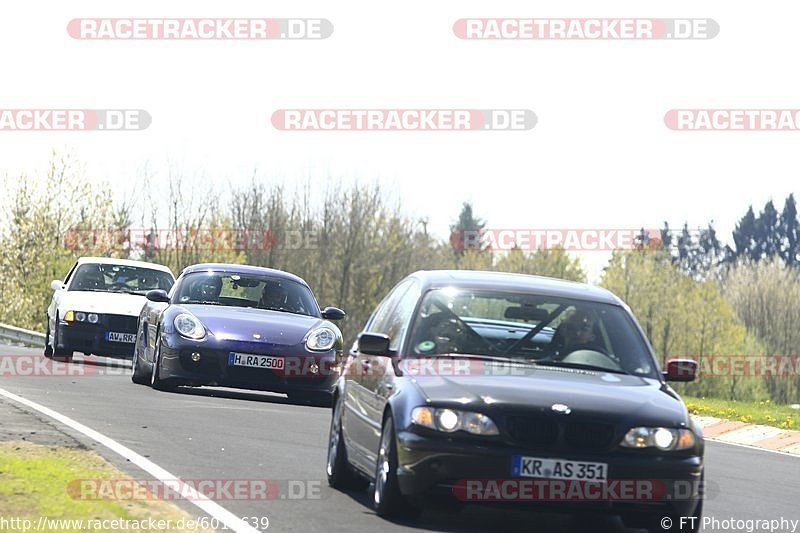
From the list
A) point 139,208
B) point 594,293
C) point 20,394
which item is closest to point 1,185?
point 139,208

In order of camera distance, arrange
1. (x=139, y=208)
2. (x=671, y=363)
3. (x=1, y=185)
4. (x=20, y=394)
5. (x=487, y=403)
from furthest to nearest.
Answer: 1. (x=139, y=208)
2. (x=1, y=185)
3. (x=20, y=394)
4. (x=671, y=363)
5. (x=487, y=403)

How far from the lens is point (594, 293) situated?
10.2 meters

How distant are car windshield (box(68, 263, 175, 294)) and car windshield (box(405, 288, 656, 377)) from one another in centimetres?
1653

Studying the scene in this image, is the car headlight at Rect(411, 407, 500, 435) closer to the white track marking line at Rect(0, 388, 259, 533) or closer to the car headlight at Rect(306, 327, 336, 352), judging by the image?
the white track marking line at Rect(0, 388, 259, 533)

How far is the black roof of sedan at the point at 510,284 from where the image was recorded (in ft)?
32.9

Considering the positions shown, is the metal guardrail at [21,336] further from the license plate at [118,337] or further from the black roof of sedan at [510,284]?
the black roof of sedan at [510,284]

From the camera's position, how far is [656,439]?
836cm

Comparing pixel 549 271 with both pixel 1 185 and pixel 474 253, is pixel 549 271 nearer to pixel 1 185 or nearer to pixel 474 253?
pixel 474 253

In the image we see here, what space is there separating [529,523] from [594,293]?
68.0 inches

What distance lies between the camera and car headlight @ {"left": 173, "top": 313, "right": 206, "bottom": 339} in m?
17.6

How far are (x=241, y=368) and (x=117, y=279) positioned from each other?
30.0 ft

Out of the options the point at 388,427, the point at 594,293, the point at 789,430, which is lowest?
the point at 789,430

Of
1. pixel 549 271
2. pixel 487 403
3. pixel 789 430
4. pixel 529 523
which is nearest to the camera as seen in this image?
A: pixel 487 403

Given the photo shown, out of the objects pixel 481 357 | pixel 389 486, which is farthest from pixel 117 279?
pixel 389 486
